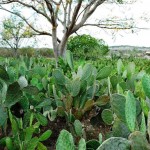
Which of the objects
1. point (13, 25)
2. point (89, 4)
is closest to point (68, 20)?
point (89, 4)

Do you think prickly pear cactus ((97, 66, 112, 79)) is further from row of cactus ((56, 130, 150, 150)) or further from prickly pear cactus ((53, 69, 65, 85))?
row of cactus ((56, 130, 150, 150))

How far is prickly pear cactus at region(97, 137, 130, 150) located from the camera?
1.73ft

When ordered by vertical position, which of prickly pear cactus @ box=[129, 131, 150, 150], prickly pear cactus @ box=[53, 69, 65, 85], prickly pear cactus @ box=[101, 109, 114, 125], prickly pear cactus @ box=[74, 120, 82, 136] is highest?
prickly pear cactus @ box=[53, 69, 65, 85]

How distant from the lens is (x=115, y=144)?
54cm

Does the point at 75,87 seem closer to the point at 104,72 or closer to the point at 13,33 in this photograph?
the point at 104,72

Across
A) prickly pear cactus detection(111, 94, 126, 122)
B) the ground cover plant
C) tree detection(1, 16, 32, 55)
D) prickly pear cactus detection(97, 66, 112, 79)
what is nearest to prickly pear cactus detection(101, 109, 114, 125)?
the ground cover plant

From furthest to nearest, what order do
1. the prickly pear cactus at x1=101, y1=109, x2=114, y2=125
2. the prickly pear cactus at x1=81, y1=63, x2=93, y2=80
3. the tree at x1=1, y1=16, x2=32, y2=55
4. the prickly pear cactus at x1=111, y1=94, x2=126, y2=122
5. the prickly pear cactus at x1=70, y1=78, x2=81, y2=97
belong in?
the tree at x1=1, y1=16, x2=32, y2=55
the prickly pear cactus at x1=81, y1=63, x2=93, y2=80
the prickly pear cactus at x1=70, y1=78, x2=81, y2=97
the prickly pear cactus at x1=101, y1=109, x2=114, y2=125
the prickly pear cactus at x1=111, y1=94, x2=126, y2=122

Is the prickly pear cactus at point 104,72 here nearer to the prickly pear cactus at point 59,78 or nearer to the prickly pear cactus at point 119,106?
the prickly pear cactus at point 59,78

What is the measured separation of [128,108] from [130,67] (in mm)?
1130

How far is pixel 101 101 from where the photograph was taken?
47.1 inches

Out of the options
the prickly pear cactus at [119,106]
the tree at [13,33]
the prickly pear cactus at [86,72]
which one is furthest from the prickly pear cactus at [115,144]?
the tree at [13,33]

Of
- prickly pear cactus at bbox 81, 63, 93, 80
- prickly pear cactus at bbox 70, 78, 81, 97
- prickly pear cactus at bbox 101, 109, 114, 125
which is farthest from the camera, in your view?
prickly pear cactus at bbox 81, 63, 93, 80

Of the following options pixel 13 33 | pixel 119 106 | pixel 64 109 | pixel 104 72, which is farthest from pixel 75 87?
pixel 13 33

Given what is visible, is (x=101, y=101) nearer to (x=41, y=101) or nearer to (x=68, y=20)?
(x=41, y=101)
